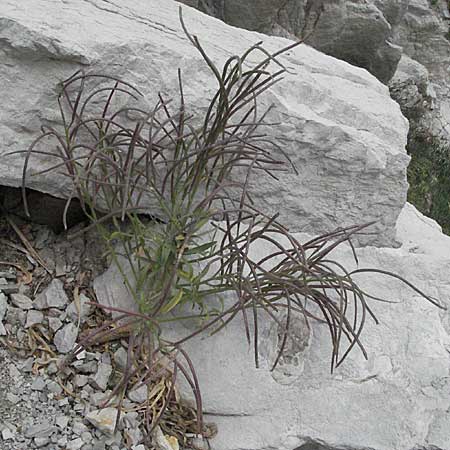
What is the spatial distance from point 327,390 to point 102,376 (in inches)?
20.8

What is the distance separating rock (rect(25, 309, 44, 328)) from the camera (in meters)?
1.84

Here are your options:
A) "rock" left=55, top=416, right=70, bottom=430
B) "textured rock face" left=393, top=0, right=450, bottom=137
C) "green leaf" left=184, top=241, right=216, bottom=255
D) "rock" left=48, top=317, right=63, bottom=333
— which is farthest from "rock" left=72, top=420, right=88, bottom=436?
"textured rock face" left=393, top=0, right=450, bottom=137

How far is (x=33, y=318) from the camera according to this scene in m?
1.85

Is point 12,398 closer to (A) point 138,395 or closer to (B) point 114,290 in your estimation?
(A) point 138,395

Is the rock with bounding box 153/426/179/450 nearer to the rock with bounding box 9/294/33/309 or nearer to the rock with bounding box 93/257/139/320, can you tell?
the rock with bounding box 93/257/139/320

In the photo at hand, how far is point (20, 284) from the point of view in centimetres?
192

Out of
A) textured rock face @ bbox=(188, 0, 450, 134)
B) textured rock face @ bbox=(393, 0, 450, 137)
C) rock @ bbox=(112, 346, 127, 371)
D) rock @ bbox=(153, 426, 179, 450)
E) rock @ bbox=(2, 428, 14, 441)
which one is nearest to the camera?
rock @ bbox=(2, 428, 14, 441)

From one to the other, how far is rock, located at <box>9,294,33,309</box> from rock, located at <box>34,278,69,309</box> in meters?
0.02

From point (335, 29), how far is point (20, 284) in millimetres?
3645

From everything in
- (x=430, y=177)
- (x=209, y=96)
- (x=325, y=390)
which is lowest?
(x=430, y=177)

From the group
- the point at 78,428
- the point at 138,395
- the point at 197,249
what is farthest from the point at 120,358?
the point at 197,249

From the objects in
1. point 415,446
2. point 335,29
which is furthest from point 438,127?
point 415,446

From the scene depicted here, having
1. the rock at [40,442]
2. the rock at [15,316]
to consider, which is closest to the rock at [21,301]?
the rock at [15,316]

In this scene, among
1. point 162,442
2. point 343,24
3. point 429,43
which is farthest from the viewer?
point 429,43
